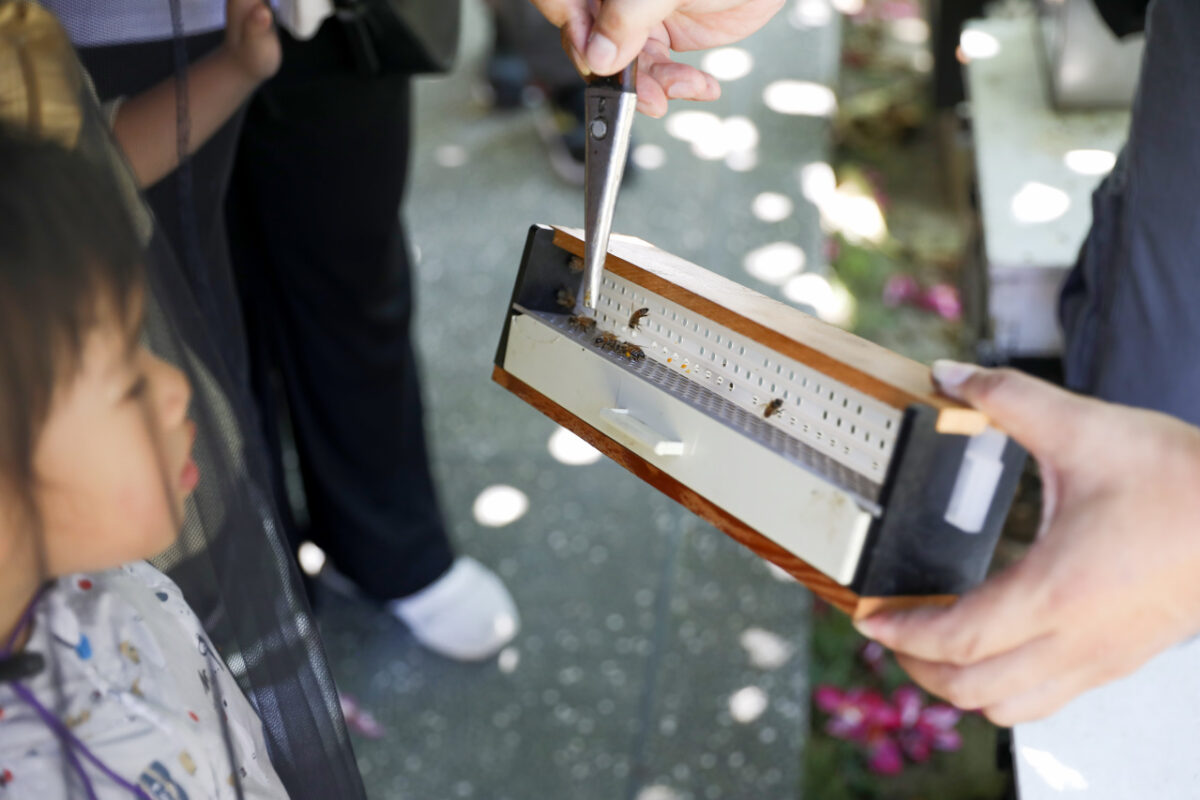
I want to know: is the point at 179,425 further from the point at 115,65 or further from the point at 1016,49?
the point at 1016,49

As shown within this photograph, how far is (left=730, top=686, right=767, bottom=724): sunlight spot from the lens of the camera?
2.00m

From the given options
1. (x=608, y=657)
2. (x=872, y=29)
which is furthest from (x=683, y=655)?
(x=872, y=29)

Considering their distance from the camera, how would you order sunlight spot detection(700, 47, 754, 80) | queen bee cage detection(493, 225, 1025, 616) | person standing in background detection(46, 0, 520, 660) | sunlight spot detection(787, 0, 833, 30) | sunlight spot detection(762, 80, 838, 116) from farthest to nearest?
sunlight spot detection(787, 0, 833, 30), sunlight spot detection(700, 47, 754, 80), sunlight spot detection(762, 80, 838, 116), person standing in background detection(46, 0, 520, 660), queen bee cage detection(493, 225, 1025, 616)

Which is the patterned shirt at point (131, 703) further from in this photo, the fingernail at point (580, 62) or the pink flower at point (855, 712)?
the pink flower at point (855, 712)

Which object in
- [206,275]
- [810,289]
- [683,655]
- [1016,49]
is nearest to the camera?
[206,275]

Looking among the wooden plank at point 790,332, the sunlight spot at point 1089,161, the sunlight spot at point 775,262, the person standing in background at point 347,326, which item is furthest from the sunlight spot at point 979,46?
the wooden plank at point 790,332

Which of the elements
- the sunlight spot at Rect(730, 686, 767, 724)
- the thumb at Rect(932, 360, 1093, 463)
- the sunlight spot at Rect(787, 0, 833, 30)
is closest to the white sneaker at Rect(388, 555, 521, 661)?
the sunlight spot at Rect(730, 686, 767, 724)

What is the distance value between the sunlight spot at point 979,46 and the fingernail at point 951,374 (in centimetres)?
203

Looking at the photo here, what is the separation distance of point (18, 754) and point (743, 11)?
978mm

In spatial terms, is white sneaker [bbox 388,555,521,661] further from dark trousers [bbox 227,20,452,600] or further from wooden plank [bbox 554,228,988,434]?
wooden plank [bbox 554,228,988,434]

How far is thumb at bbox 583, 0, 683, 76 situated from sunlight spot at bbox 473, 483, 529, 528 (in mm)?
1636

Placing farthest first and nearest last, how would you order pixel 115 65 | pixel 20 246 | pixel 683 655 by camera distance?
pixel 683 655
pixel 115 65
pixel 20 246

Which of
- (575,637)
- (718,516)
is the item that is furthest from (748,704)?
(718,516)

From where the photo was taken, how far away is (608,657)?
213 cm
